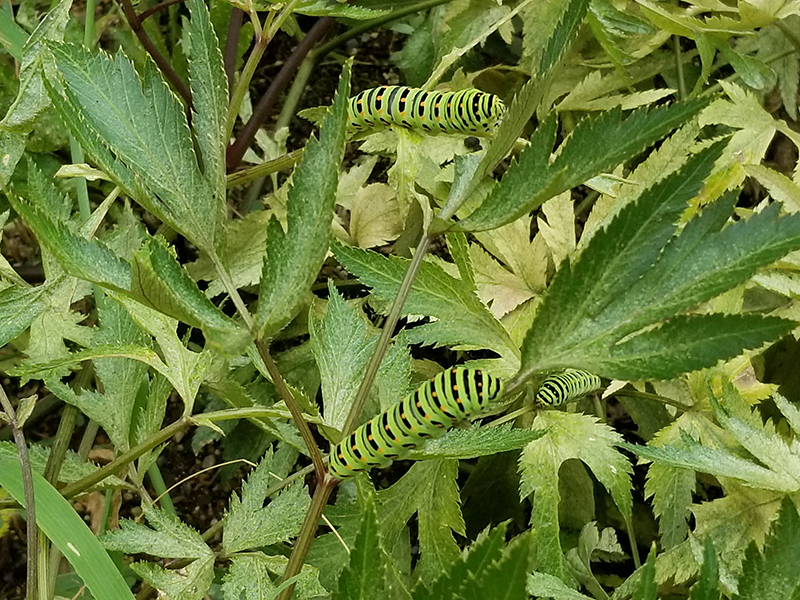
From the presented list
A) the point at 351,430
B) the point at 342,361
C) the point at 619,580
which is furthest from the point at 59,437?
the point at 619,580

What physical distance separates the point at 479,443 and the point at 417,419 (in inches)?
6.9

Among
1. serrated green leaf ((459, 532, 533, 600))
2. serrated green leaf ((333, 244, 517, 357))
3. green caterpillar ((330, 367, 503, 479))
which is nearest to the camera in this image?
serrated green leaf ((459, 532, 533, 600))

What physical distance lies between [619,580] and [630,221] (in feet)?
4.08

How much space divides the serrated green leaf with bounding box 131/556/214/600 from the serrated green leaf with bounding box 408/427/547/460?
45 cm

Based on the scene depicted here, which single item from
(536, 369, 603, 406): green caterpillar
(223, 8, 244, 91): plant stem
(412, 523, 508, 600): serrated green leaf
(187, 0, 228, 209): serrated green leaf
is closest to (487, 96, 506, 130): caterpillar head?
(536, 369, 603, 406): green caterpillar

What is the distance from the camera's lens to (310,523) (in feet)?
2.88

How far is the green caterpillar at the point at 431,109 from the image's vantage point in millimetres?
1443

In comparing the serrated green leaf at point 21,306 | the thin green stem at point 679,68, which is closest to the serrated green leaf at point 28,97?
the serrated green leaf at point 21,306

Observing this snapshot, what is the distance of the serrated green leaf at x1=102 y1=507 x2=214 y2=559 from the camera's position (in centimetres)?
115

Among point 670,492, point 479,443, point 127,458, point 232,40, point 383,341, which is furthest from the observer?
point 232,40

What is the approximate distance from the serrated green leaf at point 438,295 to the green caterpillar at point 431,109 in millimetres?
437

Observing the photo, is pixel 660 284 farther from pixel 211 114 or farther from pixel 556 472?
pixel 556 472

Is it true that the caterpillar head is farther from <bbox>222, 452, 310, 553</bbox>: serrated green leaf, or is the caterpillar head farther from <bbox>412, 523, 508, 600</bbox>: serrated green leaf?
<bbox>412, 523, 508, 600</bbox>: serrated green leaf

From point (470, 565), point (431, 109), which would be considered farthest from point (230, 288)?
point (431, 109)
